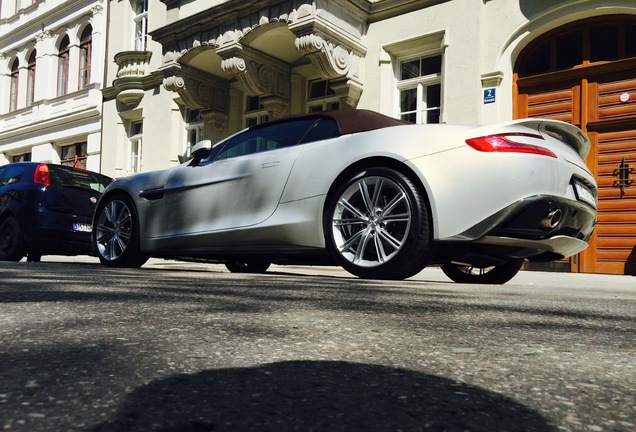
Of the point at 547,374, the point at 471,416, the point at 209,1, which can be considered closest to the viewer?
the point at 471,416

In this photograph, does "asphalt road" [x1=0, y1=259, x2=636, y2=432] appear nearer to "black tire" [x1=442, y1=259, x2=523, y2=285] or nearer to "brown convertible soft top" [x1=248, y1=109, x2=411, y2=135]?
"brown convertible soft top" [x1=248, y1=109, x2=411, y2=135]

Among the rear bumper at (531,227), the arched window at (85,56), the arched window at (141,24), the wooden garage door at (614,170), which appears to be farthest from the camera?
the arched window at (85,56)

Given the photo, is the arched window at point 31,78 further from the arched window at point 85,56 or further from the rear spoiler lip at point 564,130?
the rear spoiler lip at point 564,130

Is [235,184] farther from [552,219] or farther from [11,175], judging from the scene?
[11,175]

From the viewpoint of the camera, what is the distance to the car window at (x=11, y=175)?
7.94 meters

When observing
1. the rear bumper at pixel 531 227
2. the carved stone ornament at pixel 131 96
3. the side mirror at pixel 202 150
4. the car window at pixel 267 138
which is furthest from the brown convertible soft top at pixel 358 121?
the carved stone ornament at pixel 131 96

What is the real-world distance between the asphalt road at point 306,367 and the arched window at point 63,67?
20396 mm

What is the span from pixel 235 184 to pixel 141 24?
14.4 m

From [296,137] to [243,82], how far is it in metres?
8.11

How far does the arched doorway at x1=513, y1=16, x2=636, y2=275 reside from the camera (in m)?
9.01

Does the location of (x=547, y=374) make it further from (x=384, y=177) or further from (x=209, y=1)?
(x=209, y=1)

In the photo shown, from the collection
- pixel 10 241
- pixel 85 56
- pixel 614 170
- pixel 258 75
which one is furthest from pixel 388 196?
pixel 85 56

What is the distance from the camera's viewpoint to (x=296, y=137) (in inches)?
185

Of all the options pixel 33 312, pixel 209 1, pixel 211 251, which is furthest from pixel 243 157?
pixel 209 1
